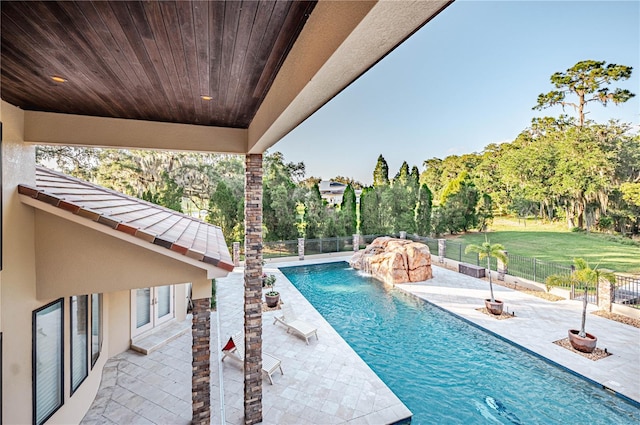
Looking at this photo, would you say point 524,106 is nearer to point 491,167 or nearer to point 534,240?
point 491,167

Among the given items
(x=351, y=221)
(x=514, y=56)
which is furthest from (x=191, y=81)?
(x=514, y=56)

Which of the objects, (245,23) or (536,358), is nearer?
(245,23)

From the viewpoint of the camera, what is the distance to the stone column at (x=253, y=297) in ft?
14.0

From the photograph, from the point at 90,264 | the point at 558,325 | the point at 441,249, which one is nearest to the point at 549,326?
the point at 558,325

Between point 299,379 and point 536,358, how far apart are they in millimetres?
6052

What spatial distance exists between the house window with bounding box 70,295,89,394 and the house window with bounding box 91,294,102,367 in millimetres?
365

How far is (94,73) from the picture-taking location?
96.2 inches

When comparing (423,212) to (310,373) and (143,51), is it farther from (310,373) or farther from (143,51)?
(143,51)

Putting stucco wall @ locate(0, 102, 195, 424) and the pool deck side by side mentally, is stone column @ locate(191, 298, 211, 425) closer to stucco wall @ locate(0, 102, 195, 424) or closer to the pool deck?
stucco wall @ locate(0, 102, 195, 424)

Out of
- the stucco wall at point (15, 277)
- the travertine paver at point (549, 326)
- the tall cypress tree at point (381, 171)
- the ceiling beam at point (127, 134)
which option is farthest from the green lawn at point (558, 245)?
the stucco wall at point (15, 277)

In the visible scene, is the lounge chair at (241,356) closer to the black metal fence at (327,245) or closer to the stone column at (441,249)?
the black metal fence at (327,245)

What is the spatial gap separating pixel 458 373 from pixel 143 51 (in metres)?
8.13

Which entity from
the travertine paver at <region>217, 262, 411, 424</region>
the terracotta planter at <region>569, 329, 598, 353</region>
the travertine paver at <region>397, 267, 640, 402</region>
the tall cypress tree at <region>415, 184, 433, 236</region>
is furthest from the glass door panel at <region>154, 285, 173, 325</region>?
the tall cypress tree at <region>415, 184, 433, 236</region>

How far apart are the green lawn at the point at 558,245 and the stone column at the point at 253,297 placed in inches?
777
